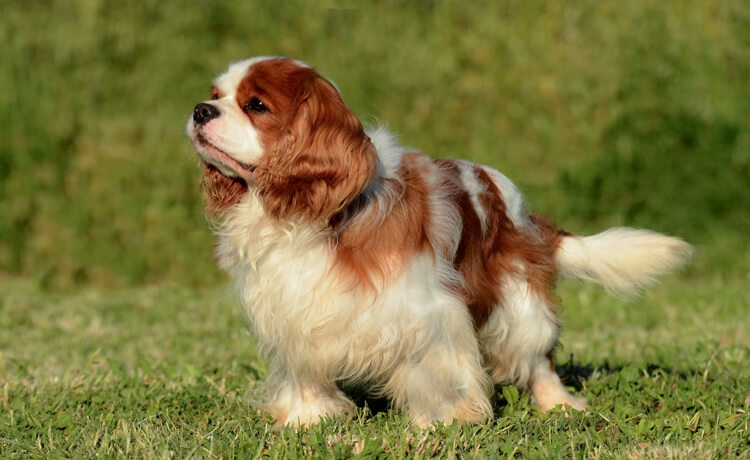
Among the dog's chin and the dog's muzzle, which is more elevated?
the dog's muzzle

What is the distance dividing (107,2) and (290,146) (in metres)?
7.75

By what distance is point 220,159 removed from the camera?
362 cm

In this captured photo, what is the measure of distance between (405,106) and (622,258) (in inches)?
241

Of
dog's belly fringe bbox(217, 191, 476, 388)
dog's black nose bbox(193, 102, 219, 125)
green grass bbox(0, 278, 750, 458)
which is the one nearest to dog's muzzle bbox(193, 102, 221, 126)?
dog's black nose bbox(193, 102, 219, 125)

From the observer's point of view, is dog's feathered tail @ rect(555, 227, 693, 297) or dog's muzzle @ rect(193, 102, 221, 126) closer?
dog's muzzle @ rect(193, 102, 221, 126)

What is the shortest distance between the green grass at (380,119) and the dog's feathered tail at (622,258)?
156 cm

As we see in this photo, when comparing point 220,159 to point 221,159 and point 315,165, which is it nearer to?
point 221,159

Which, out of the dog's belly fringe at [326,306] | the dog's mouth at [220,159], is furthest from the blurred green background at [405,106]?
the dog's mouth at [220,159]

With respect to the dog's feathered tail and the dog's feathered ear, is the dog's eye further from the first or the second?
the dog's feathered tail

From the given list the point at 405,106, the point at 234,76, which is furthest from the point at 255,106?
the point at 405,106

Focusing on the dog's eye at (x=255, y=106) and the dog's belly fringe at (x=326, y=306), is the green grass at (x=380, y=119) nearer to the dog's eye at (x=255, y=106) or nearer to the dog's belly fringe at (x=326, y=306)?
the dog's belly fringe at (x=326, y=306)

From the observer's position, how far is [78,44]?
33.8 feet

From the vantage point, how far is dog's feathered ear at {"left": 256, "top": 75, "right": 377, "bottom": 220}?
3.59m

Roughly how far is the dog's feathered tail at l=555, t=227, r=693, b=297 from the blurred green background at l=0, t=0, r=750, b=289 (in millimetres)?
5023
